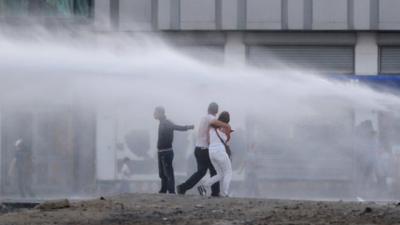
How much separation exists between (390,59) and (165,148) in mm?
9910

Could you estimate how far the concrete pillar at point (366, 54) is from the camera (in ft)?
88.2

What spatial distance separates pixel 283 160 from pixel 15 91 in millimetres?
6539

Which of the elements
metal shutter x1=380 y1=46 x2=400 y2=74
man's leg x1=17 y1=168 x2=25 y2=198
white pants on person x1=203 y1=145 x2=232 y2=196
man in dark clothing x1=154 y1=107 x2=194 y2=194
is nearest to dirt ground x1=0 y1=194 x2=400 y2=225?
white pants on person x1=203 y1=145 x2=232 y2=196

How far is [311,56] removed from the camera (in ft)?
89.2

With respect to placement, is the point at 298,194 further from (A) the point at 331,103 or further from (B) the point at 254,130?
(A) the point at 331,103

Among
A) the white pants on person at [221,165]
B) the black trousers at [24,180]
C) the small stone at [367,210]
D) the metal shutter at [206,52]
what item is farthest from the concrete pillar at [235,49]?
the small stone at [367,210]

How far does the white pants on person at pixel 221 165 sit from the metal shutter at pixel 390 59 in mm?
10643

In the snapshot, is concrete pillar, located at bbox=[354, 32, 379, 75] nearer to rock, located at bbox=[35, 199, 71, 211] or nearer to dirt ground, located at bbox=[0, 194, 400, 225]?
dirt ground, located at bbox=[0, 194, 400, 225]

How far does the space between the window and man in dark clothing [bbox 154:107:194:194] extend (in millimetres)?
8966

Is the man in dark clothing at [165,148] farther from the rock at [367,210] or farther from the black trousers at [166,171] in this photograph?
the rock at [367,210]

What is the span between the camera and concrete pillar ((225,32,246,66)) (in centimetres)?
2680

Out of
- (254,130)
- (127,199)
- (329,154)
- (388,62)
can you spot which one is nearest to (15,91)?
→ (254,130)

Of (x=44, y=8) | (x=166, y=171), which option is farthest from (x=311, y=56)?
(x=166, y=171)

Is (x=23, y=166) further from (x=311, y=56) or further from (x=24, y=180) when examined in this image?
(x=311, y=56)
